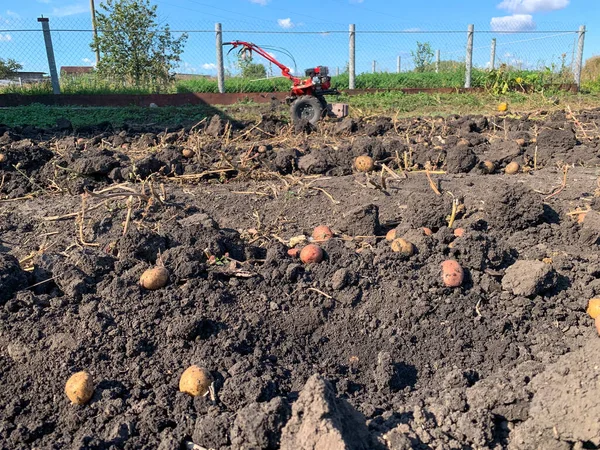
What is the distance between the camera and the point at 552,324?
254 cm

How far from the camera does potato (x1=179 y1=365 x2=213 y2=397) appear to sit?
200cm

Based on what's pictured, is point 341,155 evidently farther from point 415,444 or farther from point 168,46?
point 168,46

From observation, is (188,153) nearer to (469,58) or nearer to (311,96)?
(311,96)

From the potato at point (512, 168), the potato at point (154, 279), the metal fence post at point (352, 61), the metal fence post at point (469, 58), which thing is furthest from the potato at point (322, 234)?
the metal fence post at point (469, 58)

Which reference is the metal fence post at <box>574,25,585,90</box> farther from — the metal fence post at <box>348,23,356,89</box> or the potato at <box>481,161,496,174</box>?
the potato at <box>481,161,496,174</box>

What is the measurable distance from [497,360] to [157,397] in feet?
4.99

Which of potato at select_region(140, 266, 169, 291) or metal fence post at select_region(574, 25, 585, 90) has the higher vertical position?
metal fence post at select_region(574, 25, 585, 90)

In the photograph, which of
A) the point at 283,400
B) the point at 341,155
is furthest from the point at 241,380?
the point at 341,155

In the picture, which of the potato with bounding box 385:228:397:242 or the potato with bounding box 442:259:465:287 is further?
the potato with bounding box 385:228:397:242

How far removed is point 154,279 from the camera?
100 inches

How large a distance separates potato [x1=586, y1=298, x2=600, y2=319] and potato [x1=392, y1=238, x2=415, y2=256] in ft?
3.05

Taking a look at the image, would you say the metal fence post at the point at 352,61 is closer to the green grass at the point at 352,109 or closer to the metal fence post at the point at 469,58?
the green grass at the point at 352,109

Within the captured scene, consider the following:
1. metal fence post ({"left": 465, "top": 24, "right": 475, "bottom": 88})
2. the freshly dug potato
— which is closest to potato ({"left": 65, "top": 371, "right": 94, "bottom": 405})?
the freshly dug potato

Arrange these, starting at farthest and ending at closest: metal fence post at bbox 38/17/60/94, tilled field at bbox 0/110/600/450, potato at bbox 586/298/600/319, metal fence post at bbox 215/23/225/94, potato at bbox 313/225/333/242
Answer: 1. metal fence post at bbox 215/23/225/94
2. metal fence post at bbox 38/17/60/94
3. potato at bbox 313/225/333/242
4. potato at bbox 586/298/600/319
5. tilled field at bbox 0/110/600/450
